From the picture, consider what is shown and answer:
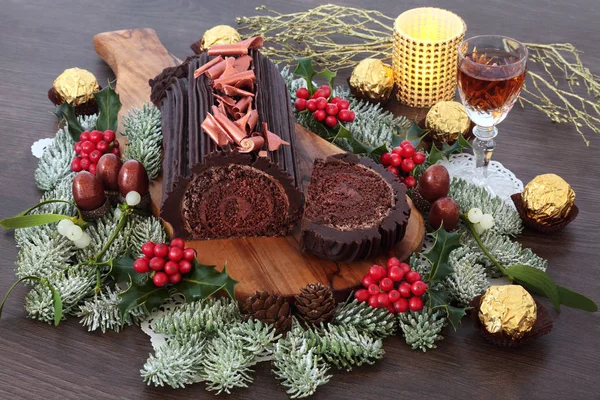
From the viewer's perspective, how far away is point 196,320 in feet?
5.90

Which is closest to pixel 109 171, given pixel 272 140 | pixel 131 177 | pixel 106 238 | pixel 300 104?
pixel 131 177

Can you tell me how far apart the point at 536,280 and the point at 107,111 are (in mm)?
1260

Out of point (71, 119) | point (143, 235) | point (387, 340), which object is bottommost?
point (387, 340)

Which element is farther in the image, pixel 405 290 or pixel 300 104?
pixel 300 104

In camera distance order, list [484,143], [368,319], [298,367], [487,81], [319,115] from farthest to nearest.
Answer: [319,115] → [484,143] → [487,81] → [368,319] → [298,367]

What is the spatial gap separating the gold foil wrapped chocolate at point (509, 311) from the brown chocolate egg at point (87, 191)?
98 cm

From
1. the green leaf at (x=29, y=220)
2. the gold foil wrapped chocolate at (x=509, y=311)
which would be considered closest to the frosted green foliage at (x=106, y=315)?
the green leaf at (x=29, y=220)

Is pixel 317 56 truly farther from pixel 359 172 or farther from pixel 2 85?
pixel 2 85

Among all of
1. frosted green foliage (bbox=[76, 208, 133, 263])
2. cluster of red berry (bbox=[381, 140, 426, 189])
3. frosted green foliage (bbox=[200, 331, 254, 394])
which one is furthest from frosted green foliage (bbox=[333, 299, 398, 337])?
frosted green foliage (bbox=[76, 208, 133, 263])

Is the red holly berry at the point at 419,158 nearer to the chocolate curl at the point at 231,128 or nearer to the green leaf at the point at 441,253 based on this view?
the green leaf at the point at 441,253

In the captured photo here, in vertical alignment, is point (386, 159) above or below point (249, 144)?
below

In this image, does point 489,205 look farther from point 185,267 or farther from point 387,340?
point 185,267

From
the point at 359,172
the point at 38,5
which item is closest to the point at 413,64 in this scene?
the point at 359,172

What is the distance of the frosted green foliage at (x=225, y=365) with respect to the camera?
5.58 feet
